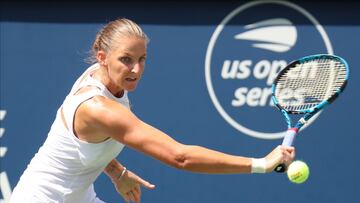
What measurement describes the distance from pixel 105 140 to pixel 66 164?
21cm

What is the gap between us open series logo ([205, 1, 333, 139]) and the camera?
4.99m

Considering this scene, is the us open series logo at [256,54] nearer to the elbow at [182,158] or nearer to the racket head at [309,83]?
the racket head at [309,83]

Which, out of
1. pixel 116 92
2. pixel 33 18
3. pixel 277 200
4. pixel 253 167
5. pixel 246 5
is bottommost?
pixel 253 167

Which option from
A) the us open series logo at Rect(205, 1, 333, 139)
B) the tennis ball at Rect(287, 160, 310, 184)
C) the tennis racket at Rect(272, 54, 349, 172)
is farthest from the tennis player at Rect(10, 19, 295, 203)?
the us open series logo at Rect(205, 1, 333, 139)

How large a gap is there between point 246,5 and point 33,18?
1332 millimetres

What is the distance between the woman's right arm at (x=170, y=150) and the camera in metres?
2.76

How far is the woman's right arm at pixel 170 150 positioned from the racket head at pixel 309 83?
0.64 m

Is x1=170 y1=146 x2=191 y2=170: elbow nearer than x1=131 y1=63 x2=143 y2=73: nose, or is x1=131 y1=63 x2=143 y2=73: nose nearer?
x1=170 y1=146 x2=191 y2=170: elbow

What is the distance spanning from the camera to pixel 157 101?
201 inches

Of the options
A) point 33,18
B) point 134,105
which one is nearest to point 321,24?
point 134,105

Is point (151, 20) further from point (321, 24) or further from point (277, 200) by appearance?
point (277, 200)

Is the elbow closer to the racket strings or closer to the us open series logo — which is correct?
the racket strings

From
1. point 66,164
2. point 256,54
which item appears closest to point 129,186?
point 66,164

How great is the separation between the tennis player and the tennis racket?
2.18ft
